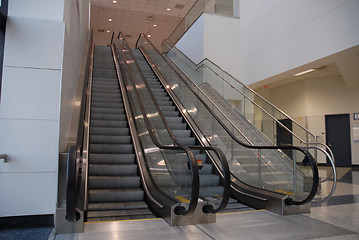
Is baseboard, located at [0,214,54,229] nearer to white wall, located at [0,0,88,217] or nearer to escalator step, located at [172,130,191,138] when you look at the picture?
white wall, located at [0,0,88,217]

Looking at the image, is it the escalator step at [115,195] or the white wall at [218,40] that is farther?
the white wall at [218,40]

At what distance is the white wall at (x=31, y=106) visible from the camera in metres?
3.35

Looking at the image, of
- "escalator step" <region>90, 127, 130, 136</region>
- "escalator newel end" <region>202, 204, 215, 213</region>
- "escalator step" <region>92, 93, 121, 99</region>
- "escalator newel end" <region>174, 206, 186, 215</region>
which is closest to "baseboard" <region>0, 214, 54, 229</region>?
"escalator newel end" <region>174, 206, 186, 215</region>

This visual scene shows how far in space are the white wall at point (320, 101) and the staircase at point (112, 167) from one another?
27.6 feet

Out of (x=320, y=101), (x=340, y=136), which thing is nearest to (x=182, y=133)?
(x=320, y=101)

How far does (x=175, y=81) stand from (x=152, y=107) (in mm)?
3021

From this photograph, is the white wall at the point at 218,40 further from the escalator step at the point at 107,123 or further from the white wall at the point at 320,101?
the escalator step at the point at 107,123

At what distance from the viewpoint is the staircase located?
4129 mm

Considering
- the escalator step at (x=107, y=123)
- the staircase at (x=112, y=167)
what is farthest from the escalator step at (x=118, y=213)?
the escalator step at (x=107, y=123)

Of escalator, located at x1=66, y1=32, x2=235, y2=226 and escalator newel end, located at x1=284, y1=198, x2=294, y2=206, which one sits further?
escalator newel end, located at x1=284, y1=198, x2=294, y2=206

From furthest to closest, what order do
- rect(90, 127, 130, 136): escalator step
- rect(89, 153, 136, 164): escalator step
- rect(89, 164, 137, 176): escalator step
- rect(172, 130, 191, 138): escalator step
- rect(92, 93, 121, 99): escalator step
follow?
rect(92, 93, 121, 99): escalator step < rect(172, 130, 191, 138): escalator step < rect(90, 127, 130, 136): escalator step < rect(89, 153, 136, 164): escalator step < rect(89, 164, 137, 176): escalator step

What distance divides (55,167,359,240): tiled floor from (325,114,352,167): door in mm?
8776

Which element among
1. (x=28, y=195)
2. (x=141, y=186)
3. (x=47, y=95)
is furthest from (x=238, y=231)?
(x=47, y=95)

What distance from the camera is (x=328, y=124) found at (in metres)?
12.3
